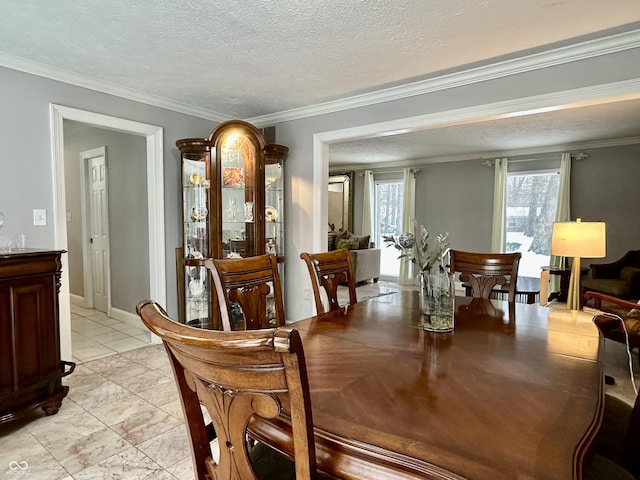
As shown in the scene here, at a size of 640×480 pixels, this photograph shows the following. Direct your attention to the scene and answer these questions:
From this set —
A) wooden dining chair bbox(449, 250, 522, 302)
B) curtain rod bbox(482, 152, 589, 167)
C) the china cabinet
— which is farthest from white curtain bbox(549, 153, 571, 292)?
the china cabinet

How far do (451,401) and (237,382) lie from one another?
573 millimetres

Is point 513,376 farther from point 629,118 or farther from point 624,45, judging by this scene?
point 629,118

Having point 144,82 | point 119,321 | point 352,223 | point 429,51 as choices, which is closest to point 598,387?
point 429,51

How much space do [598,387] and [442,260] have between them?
27.3 inches

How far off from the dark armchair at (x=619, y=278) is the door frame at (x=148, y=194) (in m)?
5.06

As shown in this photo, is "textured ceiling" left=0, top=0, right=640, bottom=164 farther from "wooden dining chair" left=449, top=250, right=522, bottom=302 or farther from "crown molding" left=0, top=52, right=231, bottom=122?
"wooden dining chair" left=449, top=250, right=522, bottom=302

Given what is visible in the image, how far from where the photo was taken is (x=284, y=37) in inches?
94.7

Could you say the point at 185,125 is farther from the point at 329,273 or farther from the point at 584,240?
the point at 584,240

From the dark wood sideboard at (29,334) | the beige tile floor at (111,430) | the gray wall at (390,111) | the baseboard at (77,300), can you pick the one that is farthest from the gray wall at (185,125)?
the baseboard at (77,300)

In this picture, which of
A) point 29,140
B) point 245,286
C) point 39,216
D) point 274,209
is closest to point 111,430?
point 245,286

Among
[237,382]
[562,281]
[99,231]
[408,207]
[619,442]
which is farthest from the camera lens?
[408,207]

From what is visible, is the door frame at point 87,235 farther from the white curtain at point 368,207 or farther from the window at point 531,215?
the window at point 531,215

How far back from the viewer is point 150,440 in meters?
2.10

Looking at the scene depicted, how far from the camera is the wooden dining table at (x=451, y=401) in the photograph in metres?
0.71
